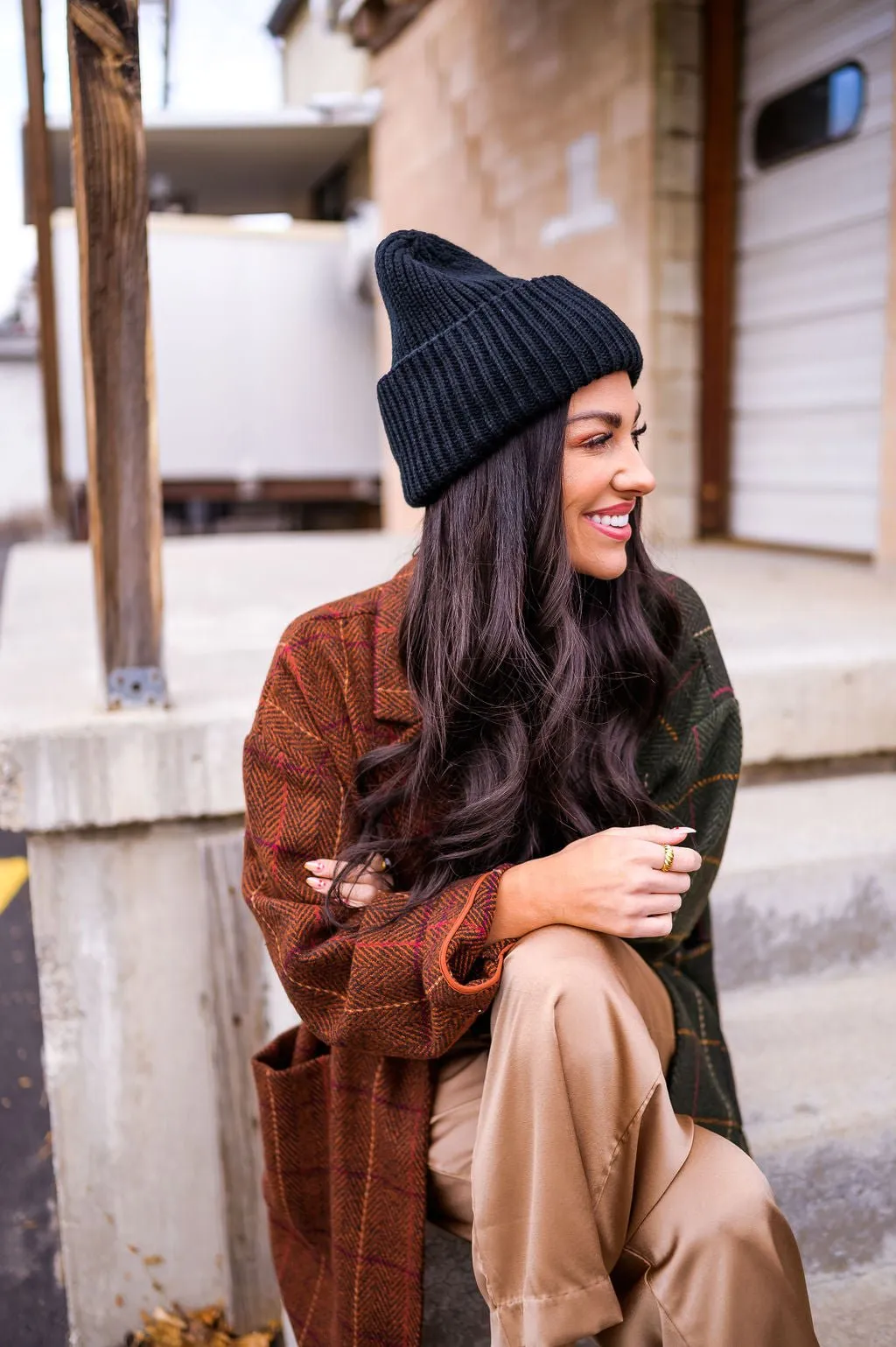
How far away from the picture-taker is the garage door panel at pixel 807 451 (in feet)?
15.9

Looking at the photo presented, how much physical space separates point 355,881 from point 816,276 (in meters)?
4.35

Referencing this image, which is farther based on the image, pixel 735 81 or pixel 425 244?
pixel 735 81

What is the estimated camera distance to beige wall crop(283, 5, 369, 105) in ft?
31.7

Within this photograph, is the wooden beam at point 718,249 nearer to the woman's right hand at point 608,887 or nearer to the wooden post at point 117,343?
the wooden post at point 117,343

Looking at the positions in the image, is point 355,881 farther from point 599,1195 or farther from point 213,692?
point 213,692

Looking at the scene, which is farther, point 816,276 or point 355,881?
point 816,276

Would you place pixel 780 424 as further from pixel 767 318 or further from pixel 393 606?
pixel 393 606

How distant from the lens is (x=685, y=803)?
1.68m

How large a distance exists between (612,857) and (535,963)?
0.15 meters

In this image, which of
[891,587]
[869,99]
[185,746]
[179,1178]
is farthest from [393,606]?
[869,99]

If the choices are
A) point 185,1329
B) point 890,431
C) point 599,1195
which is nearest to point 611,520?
point 599,1195

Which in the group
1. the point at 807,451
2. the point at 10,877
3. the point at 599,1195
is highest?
the point at 807,451

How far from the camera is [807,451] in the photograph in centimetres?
518

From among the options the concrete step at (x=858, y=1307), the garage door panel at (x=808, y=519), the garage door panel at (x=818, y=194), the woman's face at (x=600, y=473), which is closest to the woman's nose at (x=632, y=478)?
the woman's face at (x=600, y=473)
